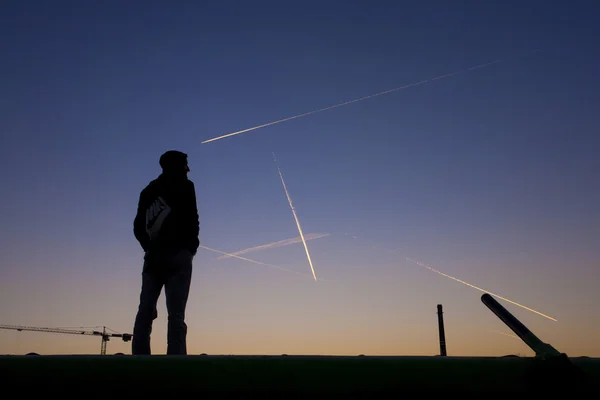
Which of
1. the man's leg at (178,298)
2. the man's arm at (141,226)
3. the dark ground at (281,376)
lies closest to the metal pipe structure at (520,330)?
the dark ground at (281,376)

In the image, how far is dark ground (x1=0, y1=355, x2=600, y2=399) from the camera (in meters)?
1.33

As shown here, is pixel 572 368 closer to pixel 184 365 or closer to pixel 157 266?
pixel 184 365

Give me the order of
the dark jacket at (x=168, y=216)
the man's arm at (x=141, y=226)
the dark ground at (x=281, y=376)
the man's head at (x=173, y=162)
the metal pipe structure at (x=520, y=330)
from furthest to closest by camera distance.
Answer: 1. the man's head at (x=173, y=162)
2. the man's arm at (x=141, y=226)
3. the dark jacket at (x=168, y=216)
4. the metal pipe structure at (x=520, y=330)
5. the dark ground at (x=281, y=376)

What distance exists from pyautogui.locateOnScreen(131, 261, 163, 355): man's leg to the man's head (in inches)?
34.0

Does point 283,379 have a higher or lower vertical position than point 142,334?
lower

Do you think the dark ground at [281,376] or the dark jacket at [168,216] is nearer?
the dark ground at [281,376]

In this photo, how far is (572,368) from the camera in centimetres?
146

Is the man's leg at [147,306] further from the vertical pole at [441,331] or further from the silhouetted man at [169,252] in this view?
the vertical pole at [441,331]

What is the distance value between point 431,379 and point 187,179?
349 centimetres

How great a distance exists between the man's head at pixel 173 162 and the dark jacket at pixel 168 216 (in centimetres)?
5

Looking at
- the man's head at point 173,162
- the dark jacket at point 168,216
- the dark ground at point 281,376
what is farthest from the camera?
the man's head at point 173,162

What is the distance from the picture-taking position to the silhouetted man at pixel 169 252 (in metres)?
4.11

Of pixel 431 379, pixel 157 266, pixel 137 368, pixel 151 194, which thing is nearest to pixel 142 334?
pixel 157 266

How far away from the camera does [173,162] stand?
4.59 metres
